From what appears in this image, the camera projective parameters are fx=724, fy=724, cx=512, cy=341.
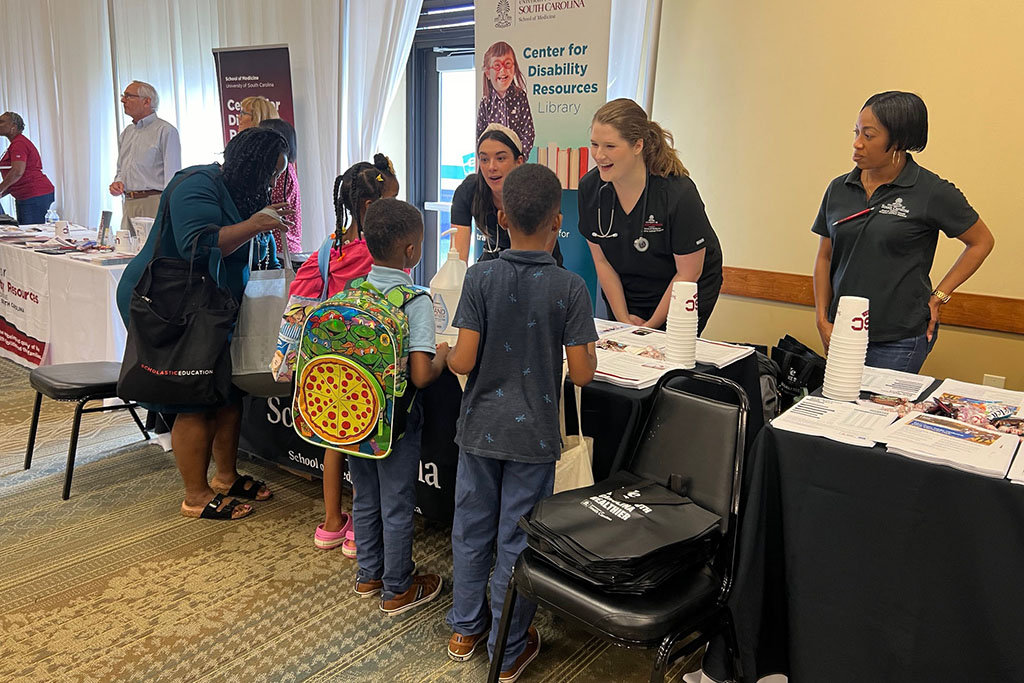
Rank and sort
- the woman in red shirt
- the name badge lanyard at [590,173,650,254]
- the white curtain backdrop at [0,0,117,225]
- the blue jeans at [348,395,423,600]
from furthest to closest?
1. the white curtain backdrop at [0,0,117,225]
2. the woman in red shirt
3. the name badge lanyard at [590,173,650,254]
4. the blue jeans at [348,395,423,600]

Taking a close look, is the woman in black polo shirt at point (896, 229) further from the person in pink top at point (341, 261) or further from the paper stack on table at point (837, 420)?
the person in pink top at point (341, 261)

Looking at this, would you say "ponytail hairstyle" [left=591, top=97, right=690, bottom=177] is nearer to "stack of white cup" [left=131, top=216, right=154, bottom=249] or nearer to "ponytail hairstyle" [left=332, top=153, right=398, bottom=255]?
"ponytail hairstyle" [left=332, top=153, right=398, bottom=255]

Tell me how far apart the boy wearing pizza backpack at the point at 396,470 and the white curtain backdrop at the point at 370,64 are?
10.1 feet

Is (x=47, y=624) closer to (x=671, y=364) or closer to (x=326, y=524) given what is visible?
(x=326, y=524)

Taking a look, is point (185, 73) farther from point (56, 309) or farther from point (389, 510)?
point (389, 510)

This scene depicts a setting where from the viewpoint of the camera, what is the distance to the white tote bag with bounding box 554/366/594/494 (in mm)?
1686

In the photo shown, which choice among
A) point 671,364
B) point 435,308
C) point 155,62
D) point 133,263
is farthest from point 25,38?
point 671,364

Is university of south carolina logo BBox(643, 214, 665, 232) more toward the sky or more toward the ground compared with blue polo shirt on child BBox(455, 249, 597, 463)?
more toward the sky

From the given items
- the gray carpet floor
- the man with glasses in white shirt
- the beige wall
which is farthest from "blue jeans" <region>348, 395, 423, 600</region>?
the man with glasses in white shirt

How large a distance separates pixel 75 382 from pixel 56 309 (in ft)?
4.73

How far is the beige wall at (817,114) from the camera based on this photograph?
279 cm

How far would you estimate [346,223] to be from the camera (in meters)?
2.34

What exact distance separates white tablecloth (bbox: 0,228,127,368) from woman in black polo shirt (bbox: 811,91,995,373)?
315cm

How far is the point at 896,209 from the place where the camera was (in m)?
2.19
